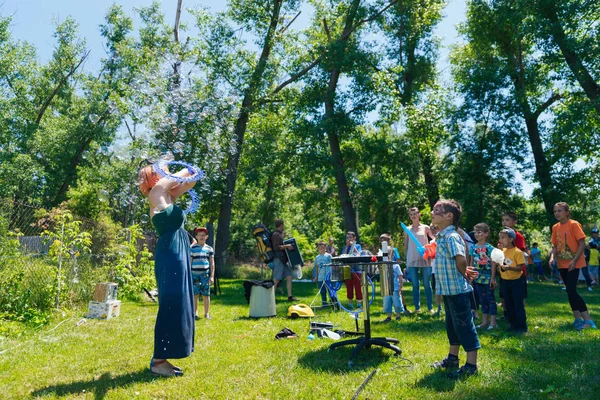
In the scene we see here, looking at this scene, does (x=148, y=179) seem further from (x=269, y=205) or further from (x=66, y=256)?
(x=269, y=205)

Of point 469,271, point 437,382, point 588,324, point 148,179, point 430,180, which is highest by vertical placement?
point 430,180

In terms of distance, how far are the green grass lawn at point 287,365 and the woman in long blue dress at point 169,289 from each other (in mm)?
259

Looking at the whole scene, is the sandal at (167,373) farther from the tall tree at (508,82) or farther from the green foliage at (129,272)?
the tall tree at (508,82)

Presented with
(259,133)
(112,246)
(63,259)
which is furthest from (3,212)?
(259,133)

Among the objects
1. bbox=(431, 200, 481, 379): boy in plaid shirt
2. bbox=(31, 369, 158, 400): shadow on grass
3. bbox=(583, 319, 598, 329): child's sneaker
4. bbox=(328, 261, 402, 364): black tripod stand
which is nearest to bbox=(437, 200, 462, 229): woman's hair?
bbox=(431, 200, 481, 379): boy in plaid shirt

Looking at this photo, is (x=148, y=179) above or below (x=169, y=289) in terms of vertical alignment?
above

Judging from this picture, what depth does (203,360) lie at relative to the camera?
17.3 feet

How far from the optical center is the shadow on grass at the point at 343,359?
4.84 metres

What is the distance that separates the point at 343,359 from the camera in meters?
5.21

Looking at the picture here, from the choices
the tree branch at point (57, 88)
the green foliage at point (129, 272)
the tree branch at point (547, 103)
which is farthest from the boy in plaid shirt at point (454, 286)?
the tree branch at point (57, 88)

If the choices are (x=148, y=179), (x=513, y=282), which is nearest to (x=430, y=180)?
(x=513, y=282)

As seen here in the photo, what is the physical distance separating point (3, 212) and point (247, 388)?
243 inches

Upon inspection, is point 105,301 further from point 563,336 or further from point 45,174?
point 45,174

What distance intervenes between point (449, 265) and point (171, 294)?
282 cm
